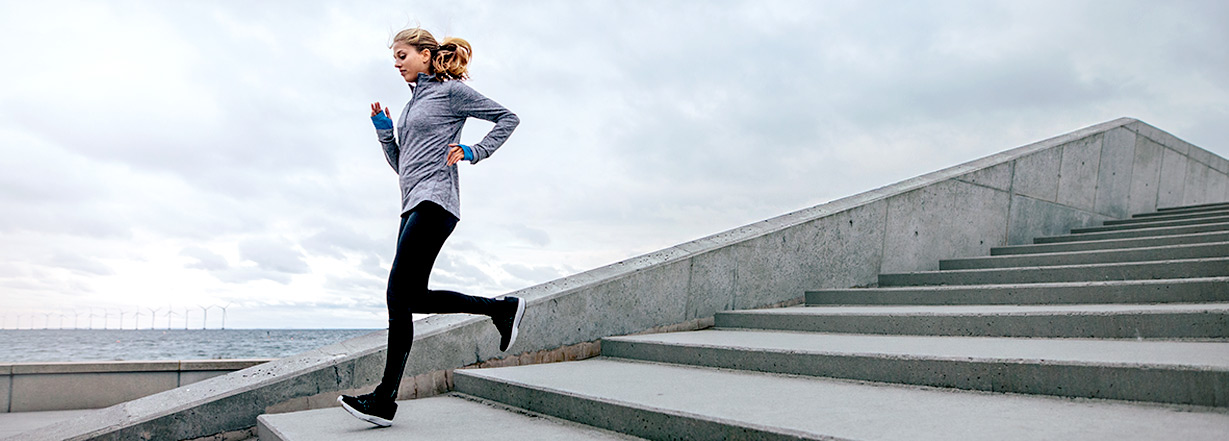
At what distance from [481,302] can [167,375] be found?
176 inches

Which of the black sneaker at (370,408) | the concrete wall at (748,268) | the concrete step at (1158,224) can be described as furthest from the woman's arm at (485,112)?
the concrete step at (1158,224)

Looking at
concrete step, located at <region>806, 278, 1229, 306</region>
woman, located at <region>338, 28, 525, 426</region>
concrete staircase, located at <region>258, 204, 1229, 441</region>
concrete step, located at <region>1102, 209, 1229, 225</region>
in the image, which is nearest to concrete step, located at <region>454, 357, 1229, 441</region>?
concrete staircase, located at <region>258, 204, 1229, 441</region>

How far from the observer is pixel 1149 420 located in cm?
244

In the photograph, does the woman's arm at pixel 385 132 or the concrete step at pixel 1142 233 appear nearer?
the woman's arm at pixel 385 132

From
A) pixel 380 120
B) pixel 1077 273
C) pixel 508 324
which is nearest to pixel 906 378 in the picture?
pixel 508 324

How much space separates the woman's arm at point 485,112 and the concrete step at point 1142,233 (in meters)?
6.88

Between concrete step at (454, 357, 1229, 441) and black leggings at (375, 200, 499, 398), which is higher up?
black leggings at (375, 200, 499, 398)

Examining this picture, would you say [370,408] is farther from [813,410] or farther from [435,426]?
[813,410]

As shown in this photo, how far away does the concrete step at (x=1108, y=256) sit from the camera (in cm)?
562

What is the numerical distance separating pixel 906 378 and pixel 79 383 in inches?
254

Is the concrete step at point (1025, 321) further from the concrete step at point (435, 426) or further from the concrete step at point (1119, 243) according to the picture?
the concrete step at point (1119, 243)

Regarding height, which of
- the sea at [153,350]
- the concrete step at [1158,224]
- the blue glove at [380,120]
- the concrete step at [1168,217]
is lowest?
the sea at [153,350]

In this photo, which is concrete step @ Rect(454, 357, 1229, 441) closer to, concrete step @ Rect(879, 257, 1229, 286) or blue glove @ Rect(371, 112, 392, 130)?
blue glove @ Rect(371, 112, 392, 130)

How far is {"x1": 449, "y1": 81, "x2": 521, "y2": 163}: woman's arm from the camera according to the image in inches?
125
